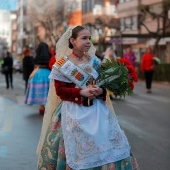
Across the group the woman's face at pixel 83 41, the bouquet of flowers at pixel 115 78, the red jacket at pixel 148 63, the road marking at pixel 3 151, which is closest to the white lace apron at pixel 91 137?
the bouquet of flowers at pixel 115 78

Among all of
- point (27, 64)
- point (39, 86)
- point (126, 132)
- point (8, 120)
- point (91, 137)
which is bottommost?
point (8, 120)

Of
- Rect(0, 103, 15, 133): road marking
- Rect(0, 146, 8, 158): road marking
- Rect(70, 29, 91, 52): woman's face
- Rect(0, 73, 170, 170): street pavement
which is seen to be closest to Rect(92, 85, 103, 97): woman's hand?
Rect(70, 29, 91, 52): woman's face

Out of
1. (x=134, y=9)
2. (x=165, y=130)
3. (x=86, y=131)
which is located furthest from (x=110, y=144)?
(x=134, y=9)

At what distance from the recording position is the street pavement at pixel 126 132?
6.07 m

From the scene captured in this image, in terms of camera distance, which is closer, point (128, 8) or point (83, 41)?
point (83, 41)

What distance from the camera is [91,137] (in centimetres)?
394

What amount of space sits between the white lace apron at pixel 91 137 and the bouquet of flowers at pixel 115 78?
0.68 ft

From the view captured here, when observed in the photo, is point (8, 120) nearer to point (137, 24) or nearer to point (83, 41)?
point (83, 41)

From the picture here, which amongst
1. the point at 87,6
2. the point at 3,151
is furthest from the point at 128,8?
the point at 3,151

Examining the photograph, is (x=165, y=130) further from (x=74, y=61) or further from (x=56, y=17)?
(x=56, y=17)

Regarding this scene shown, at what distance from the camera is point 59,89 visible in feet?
13.7

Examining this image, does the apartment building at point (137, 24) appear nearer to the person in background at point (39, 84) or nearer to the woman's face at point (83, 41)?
the person in background at point (39, 84)

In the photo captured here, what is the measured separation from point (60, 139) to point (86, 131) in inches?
11.0

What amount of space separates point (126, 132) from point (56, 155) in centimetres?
421
